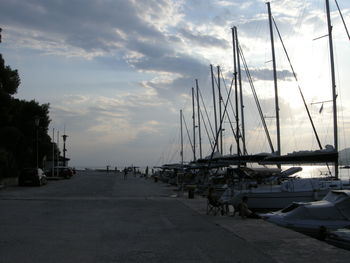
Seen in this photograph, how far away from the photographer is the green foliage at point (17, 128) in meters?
35.3

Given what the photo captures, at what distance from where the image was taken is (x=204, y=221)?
591 inches

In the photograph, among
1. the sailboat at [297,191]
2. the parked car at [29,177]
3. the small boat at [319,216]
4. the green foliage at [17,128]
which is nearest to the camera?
the small boat at [319,216]

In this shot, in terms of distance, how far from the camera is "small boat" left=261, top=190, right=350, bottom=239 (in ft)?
50.9

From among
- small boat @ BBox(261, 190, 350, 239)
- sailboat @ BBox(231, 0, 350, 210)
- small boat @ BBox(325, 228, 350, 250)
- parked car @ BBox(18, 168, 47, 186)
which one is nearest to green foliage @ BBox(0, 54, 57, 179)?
parked car @ BBox(18, 168, 47, 186)

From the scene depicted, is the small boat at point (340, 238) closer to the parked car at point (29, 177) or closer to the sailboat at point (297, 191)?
the sailboat at point (297, 191)

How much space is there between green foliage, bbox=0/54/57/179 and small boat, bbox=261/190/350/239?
2408 cm

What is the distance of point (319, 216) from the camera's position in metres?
15.8

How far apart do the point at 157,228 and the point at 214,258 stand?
4.54 m

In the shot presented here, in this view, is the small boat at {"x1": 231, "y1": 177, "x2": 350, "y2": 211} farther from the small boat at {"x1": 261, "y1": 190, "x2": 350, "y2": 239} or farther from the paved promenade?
the paved promenade

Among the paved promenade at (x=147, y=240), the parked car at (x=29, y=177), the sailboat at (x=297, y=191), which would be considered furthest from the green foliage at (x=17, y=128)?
the paved promenade at (x=147, y=240)

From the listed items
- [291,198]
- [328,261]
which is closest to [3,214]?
[328,261]

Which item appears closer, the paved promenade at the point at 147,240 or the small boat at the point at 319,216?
the paved promenade at the point at 147,240

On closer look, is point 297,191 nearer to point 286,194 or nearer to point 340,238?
point 286,194

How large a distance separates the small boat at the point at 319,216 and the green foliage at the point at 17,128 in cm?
2408
